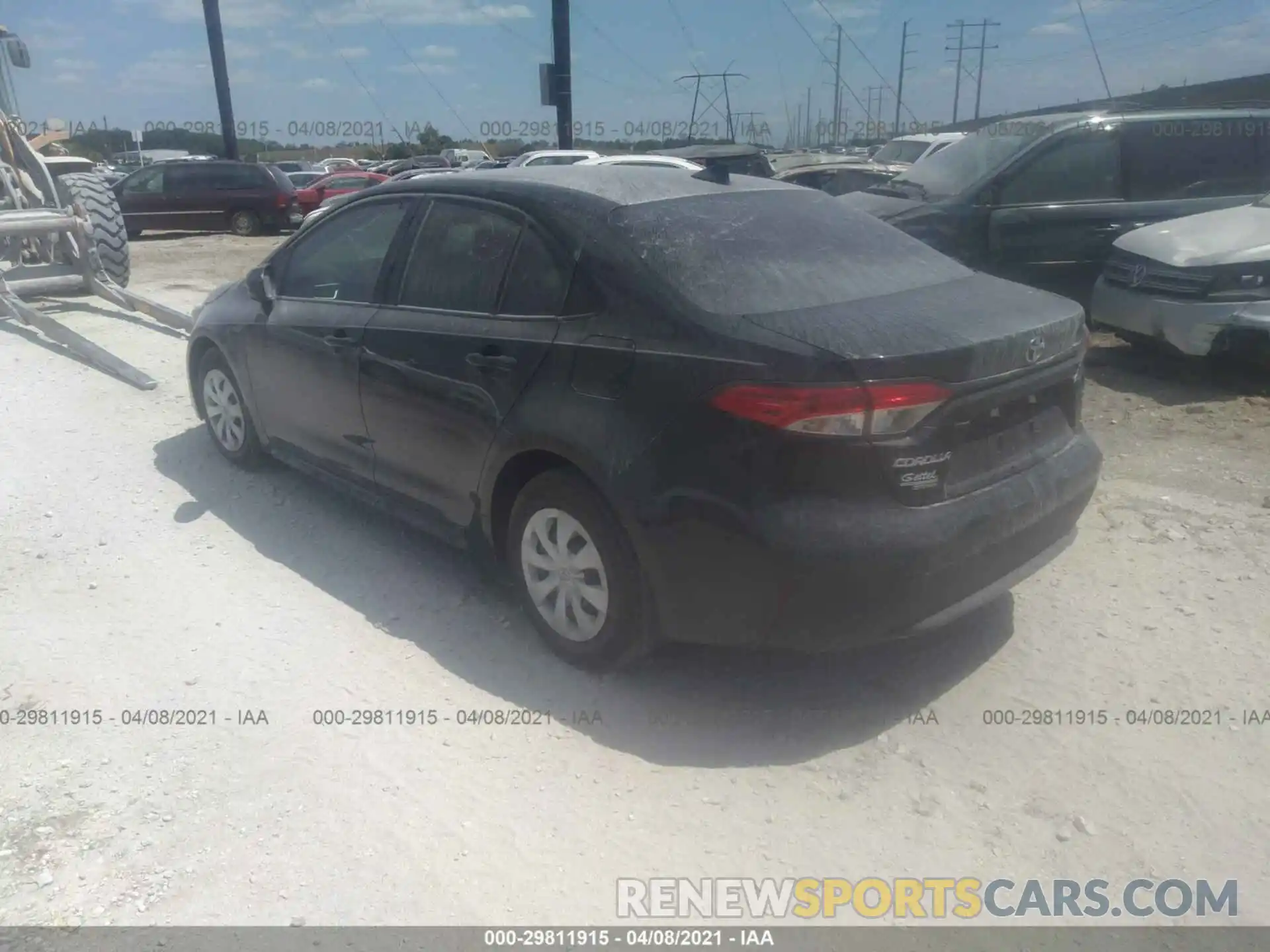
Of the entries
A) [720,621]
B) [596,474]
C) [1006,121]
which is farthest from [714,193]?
[1006,121]

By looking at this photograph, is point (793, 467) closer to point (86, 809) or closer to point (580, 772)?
point (580, 772)

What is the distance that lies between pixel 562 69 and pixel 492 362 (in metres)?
18.0

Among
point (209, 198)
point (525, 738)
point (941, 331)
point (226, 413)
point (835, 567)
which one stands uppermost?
point (941, 331)

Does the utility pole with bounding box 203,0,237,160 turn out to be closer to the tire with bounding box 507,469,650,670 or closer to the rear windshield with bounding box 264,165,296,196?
the rear windshield with bounding box 264,165,296,196

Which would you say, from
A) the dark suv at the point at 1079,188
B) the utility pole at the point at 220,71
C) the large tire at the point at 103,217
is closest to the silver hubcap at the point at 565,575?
the dark suv at the point at 1079,188

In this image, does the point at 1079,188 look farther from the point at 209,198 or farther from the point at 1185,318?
the point at 209,198

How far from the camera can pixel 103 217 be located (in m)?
10.7

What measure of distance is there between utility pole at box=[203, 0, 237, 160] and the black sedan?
29205 millimetres

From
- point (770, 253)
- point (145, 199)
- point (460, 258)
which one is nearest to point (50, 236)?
point (460, 258)

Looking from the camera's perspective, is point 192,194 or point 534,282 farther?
point 192,194

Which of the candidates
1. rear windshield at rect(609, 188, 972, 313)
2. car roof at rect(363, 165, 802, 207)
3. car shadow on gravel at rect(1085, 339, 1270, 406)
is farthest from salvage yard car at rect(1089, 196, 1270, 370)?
car roof at rect(363, 165, 802, 207)

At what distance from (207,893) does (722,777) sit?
1475 mm

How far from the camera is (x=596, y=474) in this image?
10.9 ft

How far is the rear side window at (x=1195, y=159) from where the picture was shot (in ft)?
27.5
